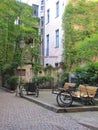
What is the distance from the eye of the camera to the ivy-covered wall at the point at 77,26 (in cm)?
3031

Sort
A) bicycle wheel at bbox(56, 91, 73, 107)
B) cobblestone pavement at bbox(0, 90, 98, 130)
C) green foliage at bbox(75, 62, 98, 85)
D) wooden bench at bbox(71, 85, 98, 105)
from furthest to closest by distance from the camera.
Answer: green foliage at bbox(75, 62, 98, 85) → wooden bench at bbox(71, 85, 98, 105) → bicycle wheel at bbox(56, 91, 73, 107) → cobblestone pavement at bbox(0, 90, 98, 130)

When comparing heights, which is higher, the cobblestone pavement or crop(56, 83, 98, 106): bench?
crop(56, 83, 98, 106): bench

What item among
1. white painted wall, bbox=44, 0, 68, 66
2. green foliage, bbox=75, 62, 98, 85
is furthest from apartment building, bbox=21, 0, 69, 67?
green foliage, bbox=75, 62, 98, 85

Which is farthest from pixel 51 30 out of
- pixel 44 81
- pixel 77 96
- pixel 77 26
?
pixel 77 96

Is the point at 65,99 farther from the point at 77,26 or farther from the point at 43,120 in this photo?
the point at 77,26

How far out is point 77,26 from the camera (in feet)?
102

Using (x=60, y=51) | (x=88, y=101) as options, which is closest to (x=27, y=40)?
(x=60, y=51)

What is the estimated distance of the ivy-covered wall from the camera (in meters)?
30.3

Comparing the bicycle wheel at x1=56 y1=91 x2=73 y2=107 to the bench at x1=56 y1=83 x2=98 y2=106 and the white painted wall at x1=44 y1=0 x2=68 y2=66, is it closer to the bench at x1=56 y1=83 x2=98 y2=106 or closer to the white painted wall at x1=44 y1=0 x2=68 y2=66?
the bench at x1=56 y1=83 x2=98 y2=106

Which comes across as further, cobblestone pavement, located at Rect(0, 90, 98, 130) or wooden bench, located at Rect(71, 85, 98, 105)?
wooden bench, located at Rect(71, 85, 98, 105)

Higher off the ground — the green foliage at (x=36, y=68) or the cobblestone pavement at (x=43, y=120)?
the green foliage at (x=36, y=68)

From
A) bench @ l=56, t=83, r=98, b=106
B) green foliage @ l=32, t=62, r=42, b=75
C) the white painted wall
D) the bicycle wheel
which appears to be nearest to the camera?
the bicycle wheel

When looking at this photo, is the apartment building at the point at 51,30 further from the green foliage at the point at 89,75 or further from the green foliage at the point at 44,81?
the green foliage at the point at 89,75

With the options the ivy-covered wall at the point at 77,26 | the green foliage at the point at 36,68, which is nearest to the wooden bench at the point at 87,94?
the green foliage at the point at 36,68
